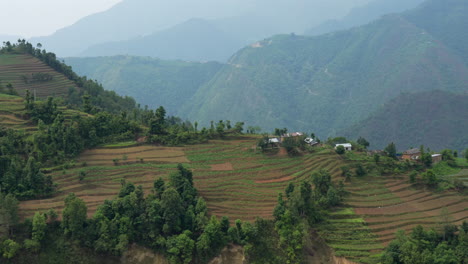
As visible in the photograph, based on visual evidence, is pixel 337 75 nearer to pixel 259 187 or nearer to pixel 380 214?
pixel 259 187

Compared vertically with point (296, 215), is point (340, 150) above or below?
above

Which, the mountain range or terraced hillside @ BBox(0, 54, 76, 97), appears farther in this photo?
the mountain range

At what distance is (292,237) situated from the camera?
99.0ft

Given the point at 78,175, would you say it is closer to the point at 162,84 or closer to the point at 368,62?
the point at 162,84

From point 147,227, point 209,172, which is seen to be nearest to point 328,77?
point 209,172

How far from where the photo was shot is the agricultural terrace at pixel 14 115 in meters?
40.2

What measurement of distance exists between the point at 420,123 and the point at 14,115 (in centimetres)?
7410

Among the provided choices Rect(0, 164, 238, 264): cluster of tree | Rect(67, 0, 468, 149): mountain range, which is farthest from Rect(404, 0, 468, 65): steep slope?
Rect(0, 164, 238, 264): cluster of tree

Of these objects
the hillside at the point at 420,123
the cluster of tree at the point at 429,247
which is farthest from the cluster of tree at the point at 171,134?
the hillside at the point at 420,123

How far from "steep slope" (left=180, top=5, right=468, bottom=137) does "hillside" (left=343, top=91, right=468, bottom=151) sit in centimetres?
1718

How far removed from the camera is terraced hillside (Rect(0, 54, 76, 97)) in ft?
184

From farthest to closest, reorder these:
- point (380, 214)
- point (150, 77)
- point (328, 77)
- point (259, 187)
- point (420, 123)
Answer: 1. point (150, 77)
2. point (328, 77)
3. point (420, 123)
4. point (259, 187)
5. point (380, 214)

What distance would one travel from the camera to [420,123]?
8100 cm

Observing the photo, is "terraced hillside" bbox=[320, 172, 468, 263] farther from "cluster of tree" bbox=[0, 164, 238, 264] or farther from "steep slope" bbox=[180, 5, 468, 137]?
"steep slope" bbox=[180, 5, 468, 137]
